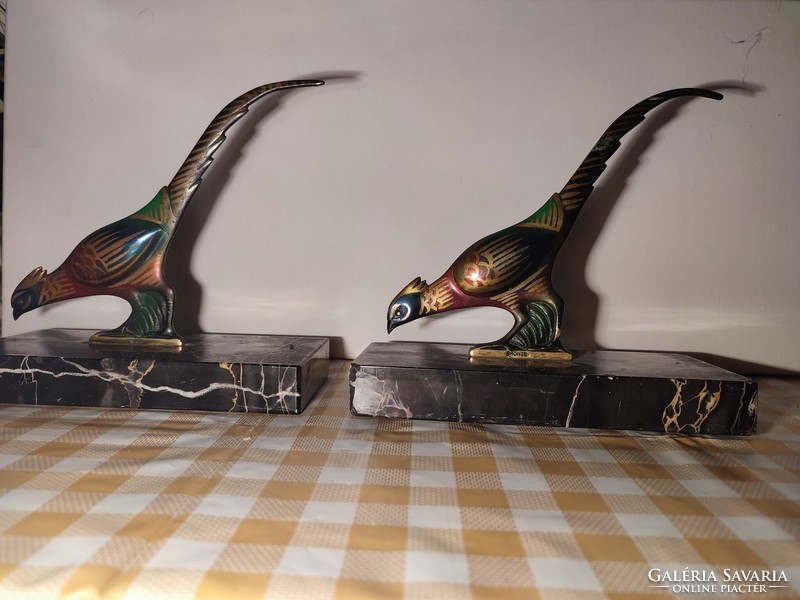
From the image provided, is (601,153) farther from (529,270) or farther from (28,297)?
(28,297)

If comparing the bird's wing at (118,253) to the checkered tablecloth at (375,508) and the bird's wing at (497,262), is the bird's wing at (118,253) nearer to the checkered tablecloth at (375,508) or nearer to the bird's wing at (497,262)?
the checkered tablecloth at (375,508)

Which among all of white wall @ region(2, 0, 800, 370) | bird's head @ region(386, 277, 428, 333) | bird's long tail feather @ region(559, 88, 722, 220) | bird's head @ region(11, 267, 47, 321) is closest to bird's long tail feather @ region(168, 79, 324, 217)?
white wall @ region(2, 0, 800, 370)

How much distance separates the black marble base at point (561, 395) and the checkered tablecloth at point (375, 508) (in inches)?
0.8

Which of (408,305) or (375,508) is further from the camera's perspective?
(408,305)

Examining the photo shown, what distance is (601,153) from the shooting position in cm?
83

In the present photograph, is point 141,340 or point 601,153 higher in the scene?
point 601,153

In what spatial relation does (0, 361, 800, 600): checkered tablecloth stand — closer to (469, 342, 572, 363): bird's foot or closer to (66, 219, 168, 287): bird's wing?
(469, 342, 572, 363): bird's foot

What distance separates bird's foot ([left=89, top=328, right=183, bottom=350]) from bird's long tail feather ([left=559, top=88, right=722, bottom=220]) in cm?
65

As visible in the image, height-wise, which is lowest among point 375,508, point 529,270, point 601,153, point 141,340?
point 375,508

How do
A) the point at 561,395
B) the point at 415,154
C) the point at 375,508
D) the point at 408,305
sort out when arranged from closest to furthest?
the point at 375,508, the point at 561,395, the point at 408,305, the point at 415,154

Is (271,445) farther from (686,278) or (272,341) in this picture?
(686,278)

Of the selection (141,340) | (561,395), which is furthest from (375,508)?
(141,340)

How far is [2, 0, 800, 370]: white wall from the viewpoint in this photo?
3.30ft

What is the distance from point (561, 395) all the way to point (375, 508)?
337 mm
